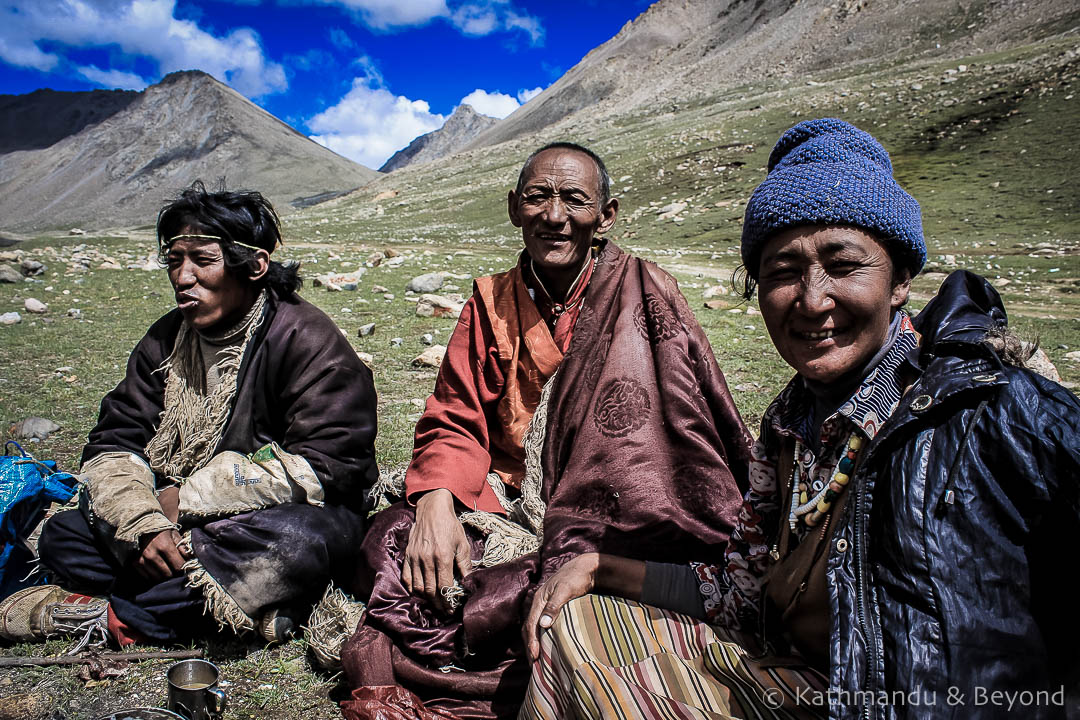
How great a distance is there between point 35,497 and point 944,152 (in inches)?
1004

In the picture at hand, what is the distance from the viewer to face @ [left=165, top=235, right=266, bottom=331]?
8.55 ft

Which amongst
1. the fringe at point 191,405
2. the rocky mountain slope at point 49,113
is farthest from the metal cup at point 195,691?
the rocky mountain slope at point 49,113

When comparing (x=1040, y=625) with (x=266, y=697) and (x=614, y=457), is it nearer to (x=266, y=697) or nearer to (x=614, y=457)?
(x=614, y=457)

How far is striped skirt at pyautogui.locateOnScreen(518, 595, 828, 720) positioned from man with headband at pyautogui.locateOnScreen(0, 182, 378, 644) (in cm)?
121

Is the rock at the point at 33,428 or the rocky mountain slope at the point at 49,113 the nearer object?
the rock at the point at 33,428

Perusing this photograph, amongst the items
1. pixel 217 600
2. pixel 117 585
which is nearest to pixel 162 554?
pixel 217 600

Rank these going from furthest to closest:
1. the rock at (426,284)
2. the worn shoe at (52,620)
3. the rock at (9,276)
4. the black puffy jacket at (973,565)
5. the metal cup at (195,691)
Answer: the rock at (9,276) → the rock at (426,284) → the worn shoe at (52,620) → the metal cup at (195,691) → the black puffy jacket at (973,565)

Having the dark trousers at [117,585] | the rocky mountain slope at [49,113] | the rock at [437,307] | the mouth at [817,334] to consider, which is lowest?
the dark trousers at [117,585]

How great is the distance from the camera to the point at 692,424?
94.1 inches

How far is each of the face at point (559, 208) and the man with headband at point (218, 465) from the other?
0.88 meters

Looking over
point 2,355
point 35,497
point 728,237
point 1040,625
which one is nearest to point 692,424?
point 1040,625

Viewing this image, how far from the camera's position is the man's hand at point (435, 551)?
2186 millimetres

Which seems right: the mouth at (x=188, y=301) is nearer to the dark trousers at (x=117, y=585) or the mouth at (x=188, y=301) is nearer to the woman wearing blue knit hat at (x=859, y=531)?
the dark trousers at (x=117, y=585)

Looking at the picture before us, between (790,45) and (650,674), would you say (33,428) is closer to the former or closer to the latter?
(650,674)
